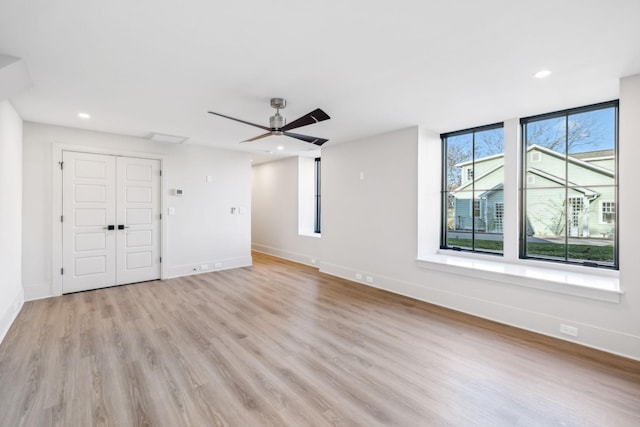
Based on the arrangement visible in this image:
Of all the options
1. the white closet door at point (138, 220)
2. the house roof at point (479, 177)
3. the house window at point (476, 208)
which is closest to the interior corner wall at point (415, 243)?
the house roof at point (479, 177)

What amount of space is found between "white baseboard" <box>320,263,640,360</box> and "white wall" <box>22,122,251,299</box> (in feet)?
10.1

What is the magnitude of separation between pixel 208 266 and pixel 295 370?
13.5ft

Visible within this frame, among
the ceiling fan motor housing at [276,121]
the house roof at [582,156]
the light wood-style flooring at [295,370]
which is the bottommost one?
the light wood-style flooring at [295,370]

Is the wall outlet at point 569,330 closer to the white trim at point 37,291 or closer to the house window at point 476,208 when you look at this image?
the house window at point 476,208

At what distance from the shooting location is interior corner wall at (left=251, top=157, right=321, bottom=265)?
700cm

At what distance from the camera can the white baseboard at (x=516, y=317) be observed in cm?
276

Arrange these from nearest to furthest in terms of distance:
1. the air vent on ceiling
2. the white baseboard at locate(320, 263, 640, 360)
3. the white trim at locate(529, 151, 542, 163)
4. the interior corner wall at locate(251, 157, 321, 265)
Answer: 1. the white baseboard at locate(320, 263, 640, 360)
2. the white trim at locate(529, 151, 542, 163)
3. the air vent on ceiling
4. the interior corner wall at locate(251, 157, 321, 265)

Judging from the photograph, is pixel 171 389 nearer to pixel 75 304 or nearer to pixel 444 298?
pixel 75 304

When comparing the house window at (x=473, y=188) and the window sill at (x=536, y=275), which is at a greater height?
the house window at (x=473, y=188)

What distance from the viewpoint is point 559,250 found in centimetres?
374

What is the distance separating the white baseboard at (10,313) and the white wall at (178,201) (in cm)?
35

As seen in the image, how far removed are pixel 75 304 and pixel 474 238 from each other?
19.3ft

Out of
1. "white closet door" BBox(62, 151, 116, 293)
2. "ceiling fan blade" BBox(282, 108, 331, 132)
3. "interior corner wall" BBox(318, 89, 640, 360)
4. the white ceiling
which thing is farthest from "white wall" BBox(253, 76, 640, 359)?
"white closet door" BBox(62, 151, 116, 293)

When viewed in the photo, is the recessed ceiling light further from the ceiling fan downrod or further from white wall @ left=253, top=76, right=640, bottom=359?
the ceiling fan downrod
